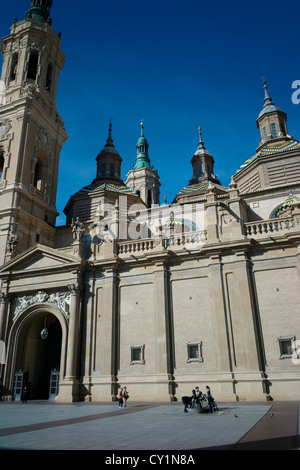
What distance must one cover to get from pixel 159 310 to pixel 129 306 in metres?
2.22

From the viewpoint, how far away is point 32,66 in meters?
40.8

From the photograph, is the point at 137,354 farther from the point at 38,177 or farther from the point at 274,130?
the point at 274,130

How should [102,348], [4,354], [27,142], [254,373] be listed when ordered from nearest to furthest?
[254,373]
[102,348]
[4,354]
[27,142]

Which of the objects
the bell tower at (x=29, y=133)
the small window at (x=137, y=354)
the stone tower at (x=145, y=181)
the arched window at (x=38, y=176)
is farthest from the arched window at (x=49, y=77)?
the small window at (x=137, y=354)

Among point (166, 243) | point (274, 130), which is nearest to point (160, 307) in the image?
point (166, 243)

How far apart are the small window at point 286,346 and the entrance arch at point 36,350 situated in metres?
12.7

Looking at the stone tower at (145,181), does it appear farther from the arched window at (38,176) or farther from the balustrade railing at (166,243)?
the balustrade railing at (166,243)

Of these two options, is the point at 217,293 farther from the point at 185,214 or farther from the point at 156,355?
the point at 185,214

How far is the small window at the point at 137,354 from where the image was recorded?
2136 cm

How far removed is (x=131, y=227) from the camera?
3566 centimetres

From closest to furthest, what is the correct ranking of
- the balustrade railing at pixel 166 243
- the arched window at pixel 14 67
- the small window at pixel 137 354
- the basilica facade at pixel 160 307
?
the basilica facade at pixel 160 307
the small window at pixel 137 354
the balustrade railing at pixel 166 243
the arched window at pixel 14 67
